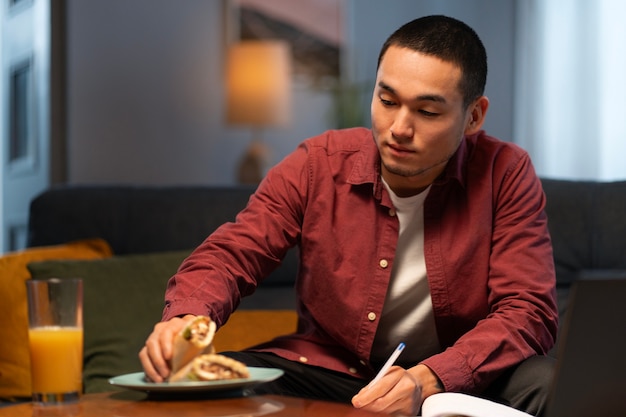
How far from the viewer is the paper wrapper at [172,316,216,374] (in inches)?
52.3

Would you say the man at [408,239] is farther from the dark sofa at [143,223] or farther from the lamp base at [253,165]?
the lamp base at [253,165]

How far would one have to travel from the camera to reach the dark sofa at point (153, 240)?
7.64 ft

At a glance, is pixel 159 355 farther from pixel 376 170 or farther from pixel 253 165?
pixel 253 165

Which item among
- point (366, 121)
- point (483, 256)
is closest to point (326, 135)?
point (483, 256)

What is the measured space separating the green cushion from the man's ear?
0.94m

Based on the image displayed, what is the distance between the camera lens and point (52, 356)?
52.6 inches

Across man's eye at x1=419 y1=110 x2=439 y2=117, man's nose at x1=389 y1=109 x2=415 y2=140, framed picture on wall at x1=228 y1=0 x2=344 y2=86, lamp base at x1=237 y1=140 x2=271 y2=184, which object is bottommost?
lamp base at x1=237 y1=140 x2=271 y2=184

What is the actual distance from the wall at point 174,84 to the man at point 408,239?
2474 millimetres

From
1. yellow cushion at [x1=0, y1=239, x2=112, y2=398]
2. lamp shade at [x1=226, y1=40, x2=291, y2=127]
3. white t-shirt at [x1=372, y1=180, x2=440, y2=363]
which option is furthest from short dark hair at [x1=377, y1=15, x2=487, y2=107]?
lamp shade at [x1=226, y1=40, x2=291, y2=127]

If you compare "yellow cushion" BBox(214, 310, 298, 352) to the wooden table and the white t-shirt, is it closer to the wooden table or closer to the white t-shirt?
the white t-shirt

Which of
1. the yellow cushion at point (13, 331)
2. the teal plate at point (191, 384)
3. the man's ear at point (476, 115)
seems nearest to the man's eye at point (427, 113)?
the man's ear at point (476, 115)

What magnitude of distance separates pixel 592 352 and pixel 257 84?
3.50m

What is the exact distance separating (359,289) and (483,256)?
0.80 feet

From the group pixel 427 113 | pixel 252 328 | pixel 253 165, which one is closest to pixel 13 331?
pixel 252 328
